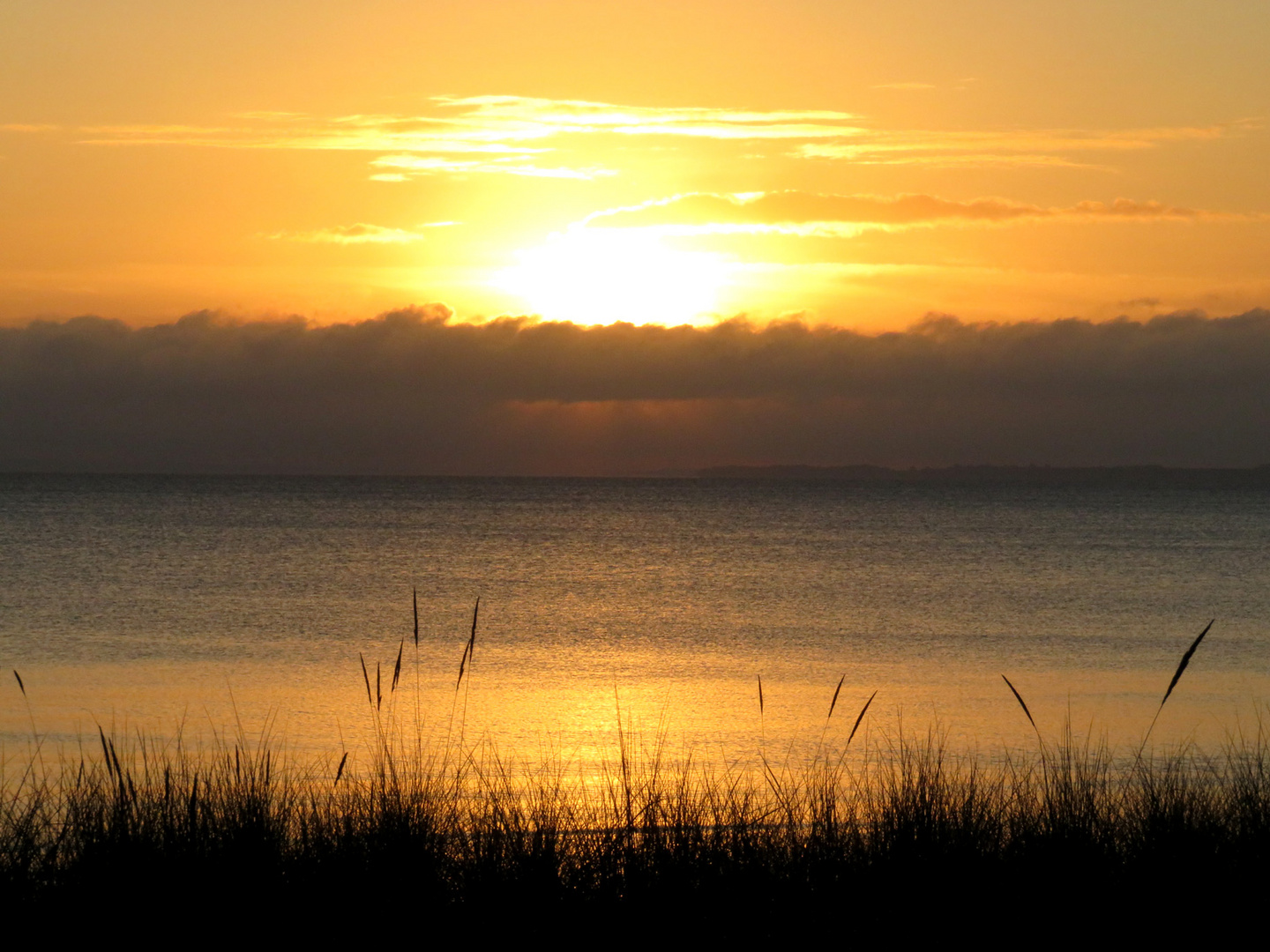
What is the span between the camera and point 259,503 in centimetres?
11850

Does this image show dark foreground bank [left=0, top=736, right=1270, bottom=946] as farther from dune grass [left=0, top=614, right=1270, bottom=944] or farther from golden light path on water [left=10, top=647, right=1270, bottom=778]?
golden light path on water [left=10, top=647, right=1270, bottom=778]

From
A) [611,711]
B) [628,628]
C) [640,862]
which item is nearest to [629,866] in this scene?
[640,862]

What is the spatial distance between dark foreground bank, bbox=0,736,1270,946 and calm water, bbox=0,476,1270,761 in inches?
318

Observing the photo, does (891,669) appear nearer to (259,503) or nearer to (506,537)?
(506,537)

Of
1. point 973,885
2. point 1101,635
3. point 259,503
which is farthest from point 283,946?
point 259,503

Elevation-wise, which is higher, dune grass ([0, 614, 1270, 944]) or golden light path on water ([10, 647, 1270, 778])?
dune grass ([0, 614, 1270, 944])

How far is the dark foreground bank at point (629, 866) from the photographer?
581 cm

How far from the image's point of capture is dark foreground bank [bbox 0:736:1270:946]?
5.81 m

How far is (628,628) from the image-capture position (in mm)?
32812

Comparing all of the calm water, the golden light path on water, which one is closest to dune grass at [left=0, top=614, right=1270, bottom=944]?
the golden light path on water

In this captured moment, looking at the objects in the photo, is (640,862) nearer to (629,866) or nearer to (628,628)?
(629,866)

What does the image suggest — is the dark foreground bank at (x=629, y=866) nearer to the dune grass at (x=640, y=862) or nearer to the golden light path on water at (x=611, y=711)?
the dune grass at (x=640, y=862)

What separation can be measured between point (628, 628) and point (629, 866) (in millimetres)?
26659

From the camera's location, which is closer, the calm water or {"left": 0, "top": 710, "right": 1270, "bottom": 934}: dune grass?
{"left": 0, "top": 710, "right": 1270, "bottom": 934}: dune grass
